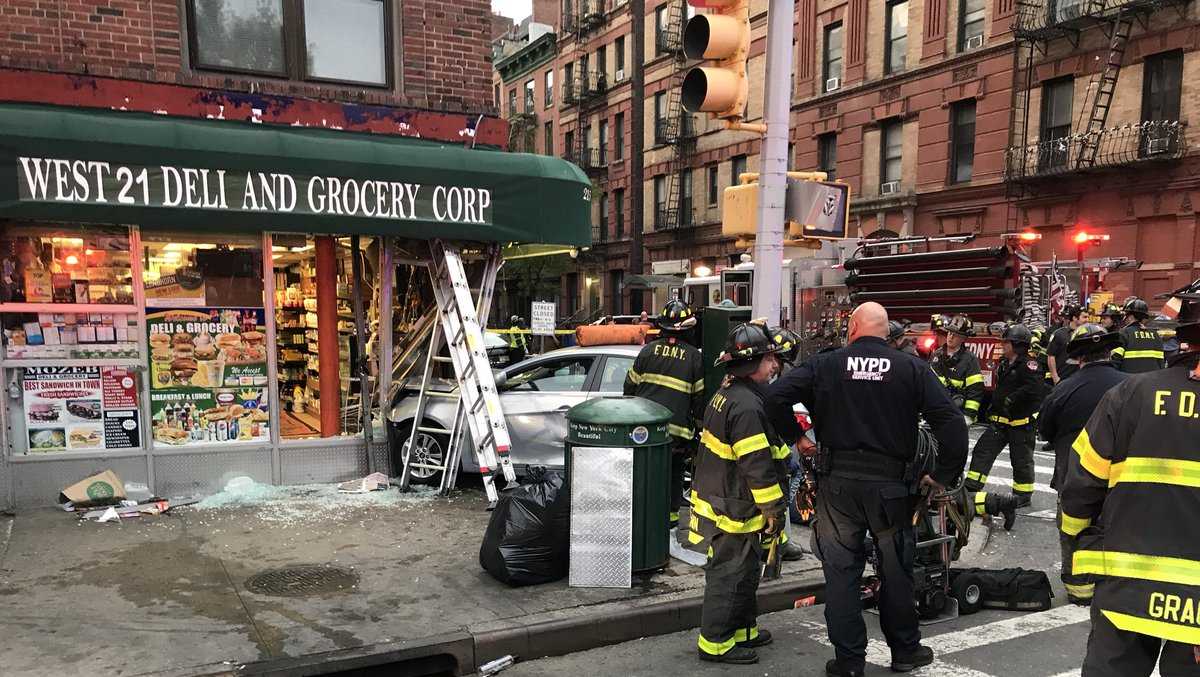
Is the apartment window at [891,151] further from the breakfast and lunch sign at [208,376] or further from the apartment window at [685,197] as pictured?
the breakfast and lunch sign at [208,376]

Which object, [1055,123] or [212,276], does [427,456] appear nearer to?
[212,276]

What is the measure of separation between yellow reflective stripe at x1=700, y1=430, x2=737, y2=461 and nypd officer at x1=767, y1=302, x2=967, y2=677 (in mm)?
521

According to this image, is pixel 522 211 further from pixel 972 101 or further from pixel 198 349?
pixel 972 101

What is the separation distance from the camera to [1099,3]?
717 inches

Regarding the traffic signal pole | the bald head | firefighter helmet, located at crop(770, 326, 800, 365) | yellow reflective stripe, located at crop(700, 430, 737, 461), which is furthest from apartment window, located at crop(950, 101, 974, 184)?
yellow reflective stripe, located at crop(700, 430, 737, 461)

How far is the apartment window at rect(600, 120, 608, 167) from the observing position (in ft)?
127

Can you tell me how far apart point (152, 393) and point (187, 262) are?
4.22 ft

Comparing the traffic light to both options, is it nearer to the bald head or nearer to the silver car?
the bald head

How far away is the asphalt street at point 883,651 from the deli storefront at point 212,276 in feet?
14.2

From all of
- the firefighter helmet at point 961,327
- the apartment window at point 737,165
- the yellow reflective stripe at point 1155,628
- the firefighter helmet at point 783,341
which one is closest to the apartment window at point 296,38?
the firefighter helmet at point 783,341

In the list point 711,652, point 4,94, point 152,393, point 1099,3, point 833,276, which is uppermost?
point 1099,3

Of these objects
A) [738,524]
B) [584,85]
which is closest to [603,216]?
[584,85]

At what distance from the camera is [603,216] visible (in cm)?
3944

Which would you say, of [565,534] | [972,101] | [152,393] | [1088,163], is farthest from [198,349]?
[972,101]
